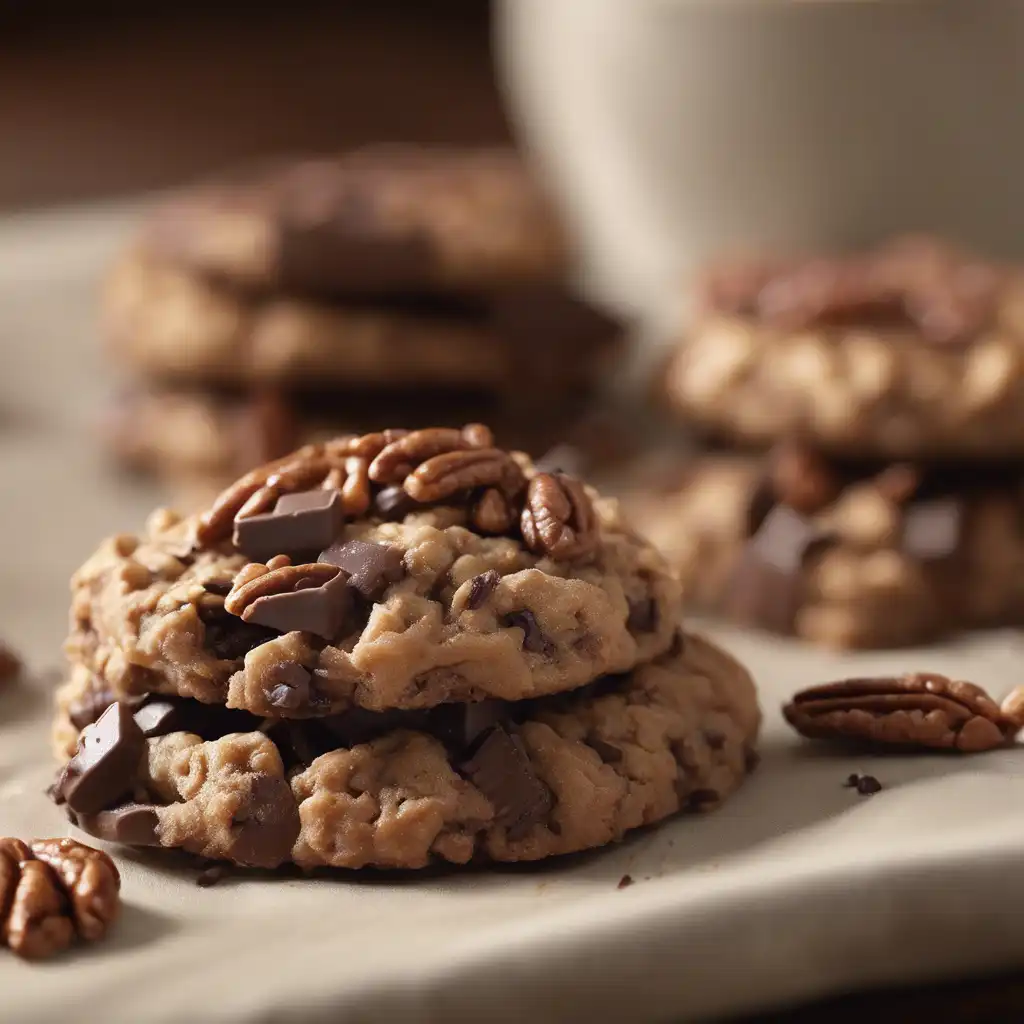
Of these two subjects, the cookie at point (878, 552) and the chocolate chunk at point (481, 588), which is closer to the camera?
the chocolate chunk at point (481, 588)

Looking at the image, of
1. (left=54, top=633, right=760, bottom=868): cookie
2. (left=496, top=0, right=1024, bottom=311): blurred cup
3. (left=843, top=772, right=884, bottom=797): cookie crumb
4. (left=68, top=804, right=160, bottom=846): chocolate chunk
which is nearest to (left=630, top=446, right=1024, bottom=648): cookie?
(left=843, top=772, right=884, bottom=797): cookie crumb

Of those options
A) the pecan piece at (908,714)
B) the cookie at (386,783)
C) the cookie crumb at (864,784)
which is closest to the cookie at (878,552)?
the pecan piece at (908,714)

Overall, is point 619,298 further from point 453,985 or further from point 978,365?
point 453,985

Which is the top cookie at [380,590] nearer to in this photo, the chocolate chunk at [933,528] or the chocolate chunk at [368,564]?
the chocolate chunk at [368,564]

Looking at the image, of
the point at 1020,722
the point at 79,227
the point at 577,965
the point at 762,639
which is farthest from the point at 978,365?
the point at 79,227

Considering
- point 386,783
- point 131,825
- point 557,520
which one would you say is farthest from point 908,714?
point 131,825

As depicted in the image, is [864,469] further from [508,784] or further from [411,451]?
[508,784]
